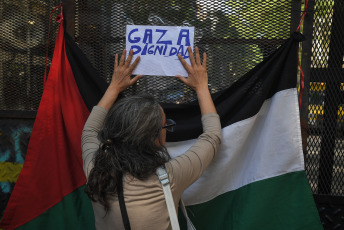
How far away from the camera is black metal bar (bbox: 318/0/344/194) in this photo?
91.0 inches

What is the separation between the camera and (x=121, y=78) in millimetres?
2156

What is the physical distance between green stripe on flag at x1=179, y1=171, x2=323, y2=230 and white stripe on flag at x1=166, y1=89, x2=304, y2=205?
2.4 inches

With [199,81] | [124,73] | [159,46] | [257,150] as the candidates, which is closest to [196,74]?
[199,81]

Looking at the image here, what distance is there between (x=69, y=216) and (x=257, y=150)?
4.62 feet

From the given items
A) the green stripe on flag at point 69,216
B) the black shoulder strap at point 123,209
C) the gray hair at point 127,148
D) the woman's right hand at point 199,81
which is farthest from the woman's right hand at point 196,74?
the green stripe on flag at point 69,216

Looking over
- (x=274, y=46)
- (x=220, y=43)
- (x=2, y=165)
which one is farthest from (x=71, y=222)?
(x=274, y=46)

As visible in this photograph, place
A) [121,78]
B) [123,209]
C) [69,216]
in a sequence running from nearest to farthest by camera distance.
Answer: [123,209] → [121,78] → [69,216]

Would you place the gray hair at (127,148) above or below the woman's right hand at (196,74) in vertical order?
below

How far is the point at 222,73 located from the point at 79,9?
45.9 inches

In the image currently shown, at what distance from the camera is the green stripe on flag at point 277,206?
203 cm

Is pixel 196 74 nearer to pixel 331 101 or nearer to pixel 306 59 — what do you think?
pixel 306 59

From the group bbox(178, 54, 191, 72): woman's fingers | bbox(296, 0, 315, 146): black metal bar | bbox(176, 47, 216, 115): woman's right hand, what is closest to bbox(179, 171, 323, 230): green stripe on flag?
bbox(296, 0, 315, 146): black metal bar

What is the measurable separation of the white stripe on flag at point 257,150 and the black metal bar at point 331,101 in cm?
44

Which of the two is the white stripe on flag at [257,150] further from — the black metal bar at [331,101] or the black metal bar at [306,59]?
the black metal bar at [331,101]
